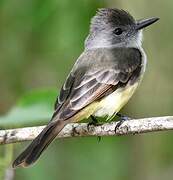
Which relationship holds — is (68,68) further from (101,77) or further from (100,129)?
(100,129)

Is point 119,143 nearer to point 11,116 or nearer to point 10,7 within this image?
point 10,7

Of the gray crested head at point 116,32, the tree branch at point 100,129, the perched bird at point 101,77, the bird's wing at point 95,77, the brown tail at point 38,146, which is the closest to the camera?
the tree branch at point 100,129

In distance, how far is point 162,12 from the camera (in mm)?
8562

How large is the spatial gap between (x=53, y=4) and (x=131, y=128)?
222 cm

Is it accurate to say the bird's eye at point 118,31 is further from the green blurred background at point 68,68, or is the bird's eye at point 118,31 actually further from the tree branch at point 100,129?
the tree branch at point 100,129

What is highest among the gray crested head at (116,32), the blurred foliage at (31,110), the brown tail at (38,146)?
the gray crested head at (116,32)

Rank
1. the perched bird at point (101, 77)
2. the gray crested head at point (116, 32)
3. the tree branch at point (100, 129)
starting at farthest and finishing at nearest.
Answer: the gray crested head at point (116, 32)
the perched bird at point (101, 77)
the tree branch at point (100, 129)

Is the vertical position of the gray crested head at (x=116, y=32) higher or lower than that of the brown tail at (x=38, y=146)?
higher

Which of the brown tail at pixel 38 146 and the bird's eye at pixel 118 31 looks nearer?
the brown tail at pixel 38 146

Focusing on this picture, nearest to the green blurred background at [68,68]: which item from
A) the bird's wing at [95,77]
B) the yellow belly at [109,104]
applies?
the bird's wing at [95,77]

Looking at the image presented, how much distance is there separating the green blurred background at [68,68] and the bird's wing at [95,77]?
1.00 metres

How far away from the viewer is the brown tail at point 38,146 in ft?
19.6

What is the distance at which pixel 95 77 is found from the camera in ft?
21.7

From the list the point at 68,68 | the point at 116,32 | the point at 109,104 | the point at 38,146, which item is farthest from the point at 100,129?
the point at 68,68
